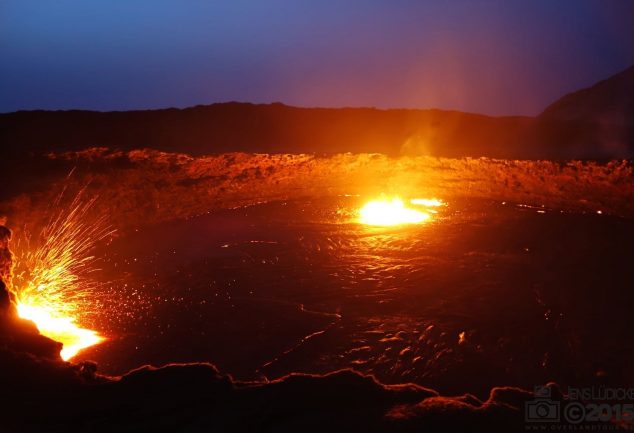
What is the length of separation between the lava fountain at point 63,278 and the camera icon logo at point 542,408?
10.0 ft

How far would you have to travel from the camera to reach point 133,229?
6746 millimetres

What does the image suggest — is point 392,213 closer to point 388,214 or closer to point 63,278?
point 388,214

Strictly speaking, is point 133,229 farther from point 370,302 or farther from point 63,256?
point 370,302

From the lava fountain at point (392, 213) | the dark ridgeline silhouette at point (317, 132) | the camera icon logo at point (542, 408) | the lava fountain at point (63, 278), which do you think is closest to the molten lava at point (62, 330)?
the lava fountain at point (63, 278)

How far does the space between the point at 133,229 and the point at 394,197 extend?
171 inches

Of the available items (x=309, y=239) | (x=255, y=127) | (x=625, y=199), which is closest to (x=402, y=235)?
(x=309, y=239)

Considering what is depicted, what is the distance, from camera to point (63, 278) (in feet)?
16.1

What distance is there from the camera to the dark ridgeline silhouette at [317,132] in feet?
27.6

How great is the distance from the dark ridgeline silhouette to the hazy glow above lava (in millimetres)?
1003

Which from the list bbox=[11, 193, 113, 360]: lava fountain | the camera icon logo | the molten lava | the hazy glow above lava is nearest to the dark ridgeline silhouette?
the hazy glow above lava

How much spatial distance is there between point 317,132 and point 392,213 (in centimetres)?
400

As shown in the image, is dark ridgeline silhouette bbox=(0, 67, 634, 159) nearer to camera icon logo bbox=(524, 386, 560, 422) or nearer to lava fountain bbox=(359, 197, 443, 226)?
lava fountain bbox=(359, 197, 443, 226)

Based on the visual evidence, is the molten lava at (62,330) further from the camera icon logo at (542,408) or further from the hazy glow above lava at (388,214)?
the hazy glow above lava at (388,214)

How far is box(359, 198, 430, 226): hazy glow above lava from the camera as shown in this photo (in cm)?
681
